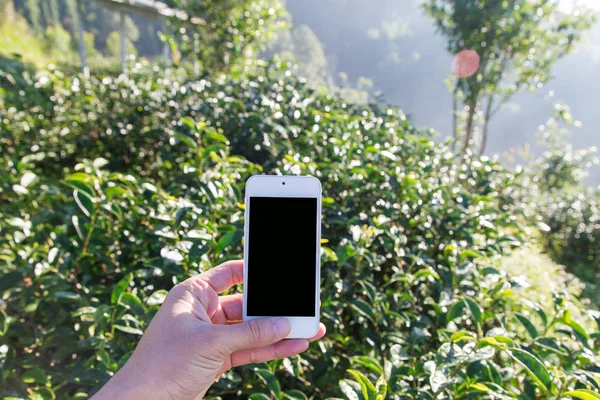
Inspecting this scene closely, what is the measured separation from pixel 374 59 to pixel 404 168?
37193 millimetres

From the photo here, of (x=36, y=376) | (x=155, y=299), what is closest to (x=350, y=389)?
(x=155, y=299)

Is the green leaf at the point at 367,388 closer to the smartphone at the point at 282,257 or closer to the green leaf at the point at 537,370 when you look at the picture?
the smartphone at the point at 282,257

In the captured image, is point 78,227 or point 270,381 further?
point 78,227

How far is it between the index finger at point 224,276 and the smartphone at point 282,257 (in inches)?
1.8

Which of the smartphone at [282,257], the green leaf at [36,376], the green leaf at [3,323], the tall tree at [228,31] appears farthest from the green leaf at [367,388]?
the tall tree at [228,31]

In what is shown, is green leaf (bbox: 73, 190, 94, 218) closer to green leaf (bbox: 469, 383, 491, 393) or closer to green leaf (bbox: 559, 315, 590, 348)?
green leaf (bbox: 469, 383, 491, 393)

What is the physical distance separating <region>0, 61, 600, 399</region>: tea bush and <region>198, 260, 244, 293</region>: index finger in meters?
0.10

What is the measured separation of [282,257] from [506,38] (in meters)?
6.96

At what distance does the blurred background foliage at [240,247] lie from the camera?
117 centimetres

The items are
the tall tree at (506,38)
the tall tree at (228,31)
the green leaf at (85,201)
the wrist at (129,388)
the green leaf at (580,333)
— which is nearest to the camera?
the wrist at (129,388)

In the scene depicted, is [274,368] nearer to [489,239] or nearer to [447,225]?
[447,225]

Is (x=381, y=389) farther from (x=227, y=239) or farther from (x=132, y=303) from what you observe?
(x=132, y=303)

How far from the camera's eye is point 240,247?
1531 mm

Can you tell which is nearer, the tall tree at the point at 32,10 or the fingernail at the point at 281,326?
the fingernail at the point at 281,326
